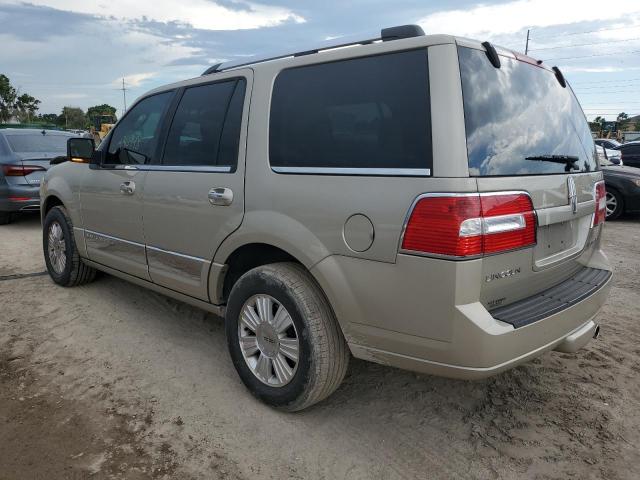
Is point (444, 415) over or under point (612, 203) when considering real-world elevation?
under

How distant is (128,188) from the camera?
3779 mm

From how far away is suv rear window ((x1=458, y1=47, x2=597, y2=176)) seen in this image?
2.21 meters

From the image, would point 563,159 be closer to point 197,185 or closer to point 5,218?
point 197,185

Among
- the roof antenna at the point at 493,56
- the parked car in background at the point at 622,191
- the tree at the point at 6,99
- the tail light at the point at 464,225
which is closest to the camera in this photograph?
the tail light at the point at 464,225

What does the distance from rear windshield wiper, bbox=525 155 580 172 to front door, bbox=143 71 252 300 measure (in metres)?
1.59

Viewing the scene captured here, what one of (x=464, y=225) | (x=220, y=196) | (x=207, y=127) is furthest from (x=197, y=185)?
(x=464, y=225)

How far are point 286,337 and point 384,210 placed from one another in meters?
0.96

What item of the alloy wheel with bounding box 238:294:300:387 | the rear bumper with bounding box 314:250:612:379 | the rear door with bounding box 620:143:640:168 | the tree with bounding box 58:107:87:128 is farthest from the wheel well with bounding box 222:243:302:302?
the tree with bounding box 58:107:87:128

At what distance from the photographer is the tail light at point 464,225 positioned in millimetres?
2072

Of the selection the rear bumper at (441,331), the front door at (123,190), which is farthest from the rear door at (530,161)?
the front door at (123,190)

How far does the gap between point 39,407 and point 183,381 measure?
81cm

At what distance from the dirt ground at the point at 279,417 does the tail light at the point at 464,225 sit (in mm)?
1092

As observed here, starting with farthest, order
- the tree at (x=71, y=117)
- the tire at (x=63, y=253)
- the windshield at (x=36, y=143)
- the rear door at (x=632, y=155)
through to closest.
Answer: the tree at (x=71, y=117)
the rear door at (x=632, y=155)
the windshield at (x=36, y=143)
the tire at (x=63, y=253)

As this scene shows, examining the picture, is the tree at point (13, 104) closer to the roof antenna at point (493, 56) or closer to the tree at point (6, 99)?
the tree at point (6, 99)
